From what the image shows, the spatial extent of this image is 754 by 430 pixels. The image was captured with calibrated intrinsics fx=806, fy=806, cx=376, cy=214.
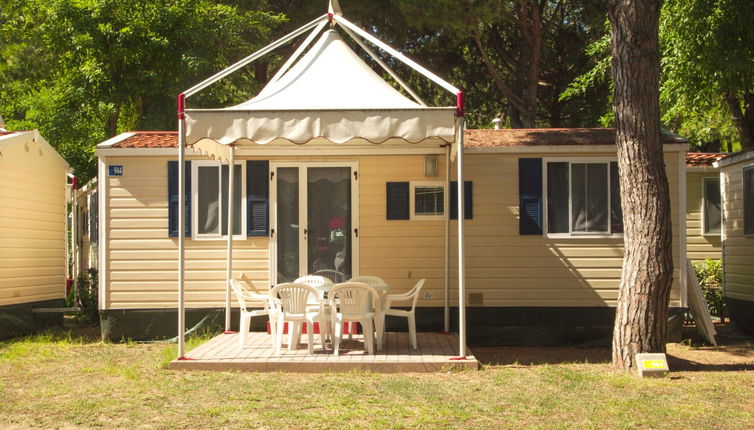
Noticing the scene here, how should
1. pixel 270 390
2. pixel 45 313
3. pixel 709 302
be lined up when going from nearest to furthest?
1. pixel 270 390
2. pixel 45 313
3. pixel 709 302

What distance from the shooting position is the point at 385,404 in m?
6.16

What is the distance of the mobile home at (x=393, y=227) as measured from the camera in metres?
9.99

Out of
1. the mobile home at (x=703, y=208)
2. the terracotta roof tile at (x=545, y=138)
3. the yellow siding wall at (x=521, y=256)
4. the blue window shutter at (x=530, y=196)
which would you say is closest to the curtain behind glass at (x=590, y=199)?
the yellow siding wall at (x=521, y=256)

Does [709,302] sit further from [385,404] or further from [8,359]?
[8,359]

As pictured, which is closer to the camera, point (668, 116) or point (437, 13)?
point (668, 116)

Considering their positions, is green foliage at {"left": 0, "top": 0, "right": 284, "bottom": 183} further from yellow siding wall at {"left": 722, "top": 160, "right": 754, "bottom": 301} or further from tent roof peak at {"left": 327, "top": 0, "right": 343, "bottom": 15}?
yellow siding wall at {"left": 722, "top": 160, "right": 754, "bottom": 301}

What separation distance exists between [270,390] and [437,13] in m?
10.7

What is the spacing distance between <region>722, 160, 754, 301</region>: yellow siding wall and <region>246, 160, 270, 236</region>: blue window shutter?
6.45 metres

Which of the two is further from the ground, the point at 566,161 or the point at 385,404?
the point at 566,161

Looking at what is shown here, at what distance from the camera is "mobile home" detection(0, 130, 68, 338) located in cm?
1052

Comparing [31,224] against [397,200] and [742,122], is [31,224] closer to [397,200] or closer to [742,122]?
[397,200]

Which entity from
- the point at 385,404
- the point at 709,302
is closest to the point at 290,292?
the point at 385,404

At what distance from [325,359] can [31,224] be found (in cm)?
569

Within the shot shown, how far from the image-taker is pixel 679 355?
9070 mm
